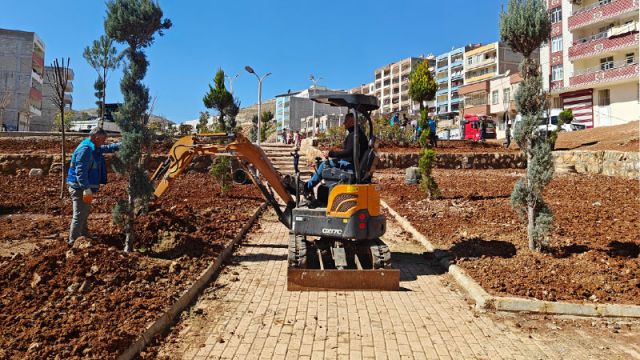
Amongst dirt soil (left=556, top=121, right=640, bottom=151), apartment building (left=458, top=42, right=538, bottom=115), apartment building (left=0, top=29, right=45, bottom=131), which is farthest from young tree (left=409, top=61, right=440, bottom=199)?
apartment building (left=0, top=29, right=45, bottom=131)

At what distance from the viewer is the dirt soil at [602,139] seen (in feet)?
63.6

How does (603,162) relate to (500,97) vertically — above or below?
below

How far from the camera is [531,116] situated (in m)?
6.97

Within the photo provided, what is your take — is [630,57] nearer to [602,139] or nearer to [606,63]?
[606,63]

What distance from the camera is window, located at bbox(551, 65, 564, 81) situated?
40.6 metres

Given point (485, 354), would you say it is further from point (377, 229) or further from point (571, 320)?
point (377, 229)

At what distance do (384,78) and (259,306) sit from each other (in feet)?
347

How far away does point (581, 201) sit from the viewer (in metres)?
10.6

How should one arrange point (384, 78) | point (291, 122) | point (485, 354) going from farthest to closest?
point (384, 78), point (291, 122), point (485, 354)

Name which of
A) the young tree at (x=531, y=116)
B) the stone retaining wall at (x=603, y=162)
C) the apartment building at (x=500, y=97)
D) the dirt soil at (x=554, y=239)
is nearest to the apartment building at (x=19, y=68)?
the apartment building at (x=500, y=97)

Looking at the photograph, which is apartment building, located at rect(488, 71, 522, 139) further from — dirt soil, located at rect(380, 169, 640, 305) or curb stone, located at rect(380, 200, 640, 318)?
curb stone, located at rect(380, 200, 640, 318)

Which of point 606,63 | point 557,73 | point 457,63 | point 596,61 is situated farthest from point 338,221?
point 457,63

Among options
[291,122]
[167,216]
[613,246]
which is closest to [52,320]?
[167,216]

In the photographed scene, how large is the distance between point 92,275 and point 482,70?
7712cm
